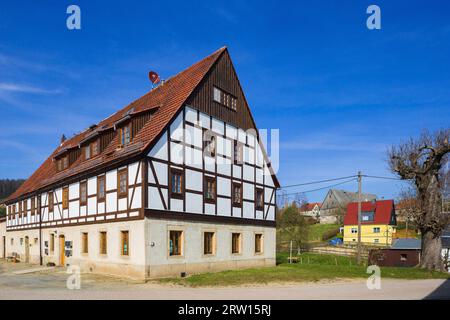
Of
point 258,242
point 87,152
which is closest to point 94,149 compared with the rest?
point 87,152

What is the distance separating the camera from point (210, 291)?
1747 cm

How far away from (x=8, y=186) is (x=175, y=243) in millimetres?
153115

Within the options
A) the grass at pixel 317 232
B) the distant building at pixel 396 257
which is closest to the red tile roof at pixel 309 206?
the grass at pixel 317 232

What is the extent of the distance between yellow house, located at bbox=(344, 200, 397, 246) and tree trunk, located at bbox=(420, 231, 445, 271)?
43.6 m

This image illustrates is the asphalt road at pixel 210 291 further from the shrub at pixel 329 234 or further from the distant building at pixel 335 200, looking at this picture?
the distant building at pixel 335 200

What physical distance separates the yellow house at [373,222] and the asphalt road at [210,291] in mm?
53755

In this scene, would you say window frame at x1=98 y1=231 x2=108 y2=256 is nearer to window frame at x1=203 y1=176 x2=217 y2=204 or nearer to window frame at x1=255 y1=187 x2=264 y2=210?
window frame at x1=203 y1=176 x2=217 y2=204

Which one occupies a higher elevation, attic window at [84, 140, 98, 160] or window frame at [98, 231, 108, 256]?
attic window at [84, 140, 98, 160]

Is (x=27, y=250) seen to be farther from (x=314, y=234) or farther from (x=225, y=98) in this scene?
(x=314, y=234)

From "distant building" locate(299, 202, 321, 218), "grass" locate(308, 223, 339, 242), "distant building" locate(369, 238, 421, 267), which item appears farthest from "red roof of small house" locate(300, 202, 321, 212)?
"distant building" locate(369, 238, 421, 267)

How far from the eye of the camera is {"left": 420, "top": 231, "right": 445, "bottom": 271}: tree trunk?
93.0ft

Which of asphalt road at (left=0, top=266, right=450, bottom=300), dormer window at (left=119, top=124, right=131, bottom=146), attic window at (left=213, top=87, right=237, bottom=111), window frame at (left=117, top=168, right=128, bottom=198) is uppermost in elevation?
attic window at (left=213, top=87, right=237, bottom=111)

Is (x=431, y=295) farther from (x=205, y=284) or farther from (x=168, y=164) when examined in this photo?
(x=168, y=164)
